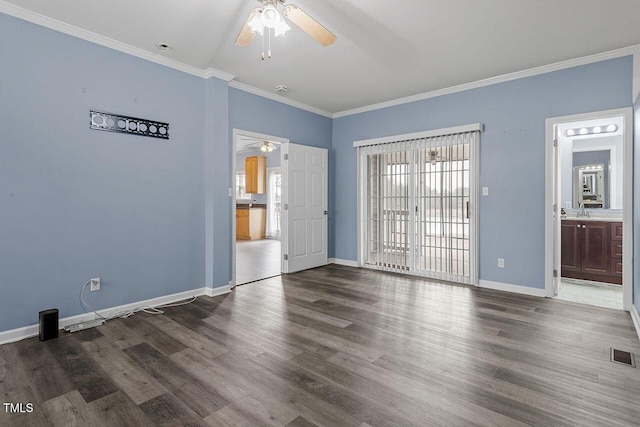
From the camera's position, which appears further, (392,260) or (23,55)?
(392,260)

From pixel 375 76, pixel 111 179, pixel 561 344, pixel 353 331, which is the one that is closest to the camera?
pixel 561 344

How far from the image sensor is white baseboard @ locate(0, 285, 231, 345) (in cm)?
276

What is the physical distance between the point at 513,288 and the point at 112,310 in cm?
476

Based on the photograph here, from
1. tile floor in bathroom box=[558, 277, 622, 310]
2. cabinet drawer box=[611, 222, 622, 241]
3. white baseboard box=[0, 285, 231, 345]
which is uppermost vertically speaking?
cabinet drawer box=[611, 222, 622, 241]

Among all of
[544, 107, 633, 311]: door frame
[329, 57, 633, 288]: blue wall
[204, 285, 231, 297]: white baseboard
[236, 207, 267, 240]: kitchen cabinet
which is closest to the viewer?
[544, 107, 633, 311]: door frame

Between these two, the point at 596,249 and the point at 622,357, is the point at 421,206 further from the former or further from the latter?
the point at 622,357

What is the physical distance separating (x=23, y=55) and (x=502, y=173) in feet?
17.4

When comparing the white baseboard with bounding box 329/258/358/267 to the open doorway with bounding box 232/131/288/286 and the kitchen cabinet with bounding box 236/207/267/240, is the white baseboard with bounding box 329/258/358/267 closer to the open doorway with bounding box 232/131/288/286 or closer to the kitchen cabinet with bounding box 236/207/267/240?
the open doorway with bounding box 232/131/288/286

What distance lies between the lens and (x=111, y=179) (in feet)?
11.0

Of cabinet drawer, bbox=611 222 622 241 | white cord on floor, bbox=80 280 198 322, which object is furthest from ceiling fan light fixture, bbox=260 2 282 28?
cabinet drawer, bbox=611 222 622 241

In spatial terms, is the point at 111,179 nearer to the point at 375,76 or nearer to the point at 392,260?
the point at 375,76

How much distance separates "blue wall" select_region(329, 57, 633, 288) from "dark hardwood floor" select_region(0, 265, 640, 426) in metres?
0.84

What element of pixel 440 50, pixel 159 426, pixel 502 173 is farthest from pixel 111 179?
pixel 502 173

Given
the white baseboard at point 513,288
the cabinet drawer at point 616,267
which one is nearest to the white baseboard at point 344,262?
the white baseboard at point 513,288
